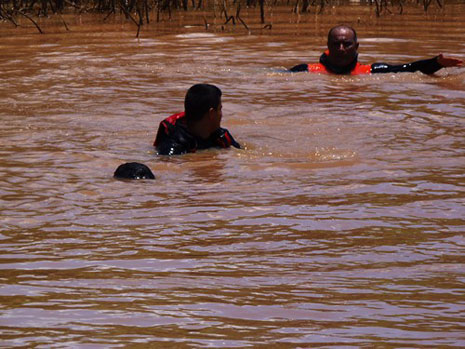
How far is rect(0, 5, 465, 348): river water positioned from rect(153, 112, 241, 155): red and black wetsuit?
0.40ft

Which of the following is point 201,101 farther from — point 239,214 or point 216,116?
point 239,214

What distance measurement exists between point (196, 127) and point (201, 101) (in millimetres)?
233

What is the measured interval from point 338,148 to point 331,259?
3.15 m

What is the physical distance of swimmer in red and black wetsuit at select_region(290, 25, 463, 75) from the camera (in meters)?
11.2

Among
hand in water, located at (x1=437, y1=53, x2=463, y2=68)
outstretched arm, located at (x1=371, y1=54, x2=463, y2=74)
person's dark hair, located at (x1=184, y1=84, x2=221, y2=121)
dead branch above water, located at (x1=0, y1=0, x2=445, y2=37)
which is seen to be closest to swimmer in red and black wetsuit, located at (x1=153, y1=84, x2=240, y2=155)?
person's dark hair, located at (x1=184, y1=84, x2=221, y2=121)

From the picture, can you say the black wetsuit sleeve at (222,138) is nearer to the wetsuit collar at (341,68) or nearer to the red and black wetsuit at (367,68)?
the red and black wetsuit at (367,68)

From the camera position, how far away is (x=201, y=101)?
7441 millimetres

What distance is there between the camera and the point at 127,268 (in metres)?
4.41

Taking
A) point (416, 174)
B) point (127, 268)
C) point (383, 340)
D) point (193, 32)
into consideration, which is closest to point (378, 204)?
point (416, 174)

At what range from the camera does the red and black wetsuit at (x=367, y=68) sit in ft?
36.6

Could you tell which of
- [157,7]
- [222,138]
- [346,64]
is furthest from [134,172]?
[157,7]

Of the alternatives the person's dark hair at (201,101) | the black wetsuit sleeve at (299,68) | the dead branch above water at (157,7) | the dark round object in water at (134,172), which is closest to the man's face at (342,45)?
the black wetsuit sleeve at (299,68)

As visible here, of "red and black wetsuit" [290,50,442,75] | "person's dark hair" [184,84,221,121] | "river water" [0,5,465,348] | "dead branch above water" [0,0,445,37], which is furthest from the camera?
"dead branch above water" [0,0,445,37]

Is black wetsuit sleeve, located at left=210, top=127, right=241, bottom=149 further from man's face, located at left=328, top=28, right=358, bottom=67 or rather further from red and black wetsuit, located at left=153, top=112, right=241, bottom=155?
man's face, located at left=328, top=28, right=358, bottom=67
